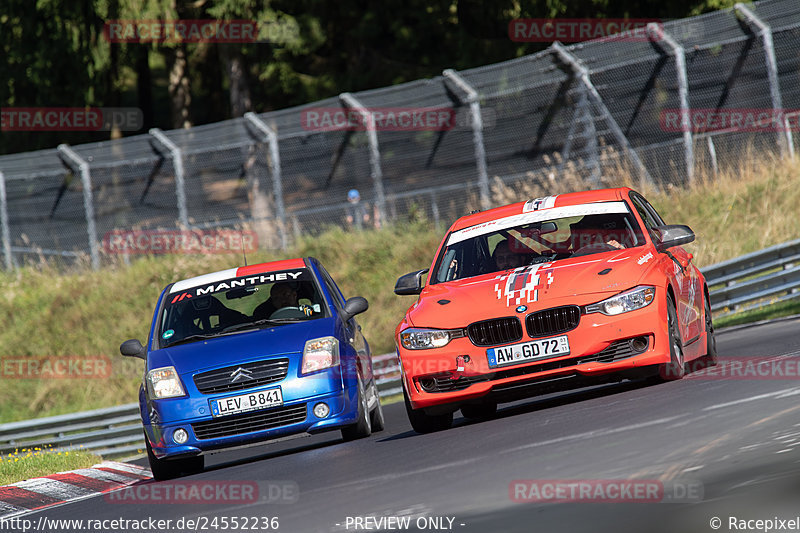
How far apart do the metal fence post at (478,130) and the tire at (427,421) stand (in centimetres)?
1228

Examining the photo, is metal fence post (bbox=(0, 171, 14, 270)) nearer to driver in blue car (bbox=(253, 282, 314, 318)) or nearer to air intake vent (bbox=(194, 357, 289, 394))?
driver in blue car (bbox=(253, 282, 314, 318))

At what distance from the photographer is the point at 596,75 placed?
23.3m

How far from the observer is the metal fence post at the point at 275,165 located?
77.6ft

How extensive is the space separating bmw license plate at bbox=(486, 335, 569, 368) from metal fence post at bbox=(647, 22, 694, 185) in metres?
12.7

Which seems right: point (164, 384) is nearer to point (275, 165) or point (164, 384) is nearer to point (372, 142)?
point (372, 142)

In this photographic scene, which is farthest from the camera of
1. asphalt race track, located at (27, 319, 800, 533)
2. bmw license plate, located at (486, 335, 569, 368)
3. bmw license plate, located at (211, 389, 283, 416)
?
bmw license plate, located at (211, 389, 283, 416)

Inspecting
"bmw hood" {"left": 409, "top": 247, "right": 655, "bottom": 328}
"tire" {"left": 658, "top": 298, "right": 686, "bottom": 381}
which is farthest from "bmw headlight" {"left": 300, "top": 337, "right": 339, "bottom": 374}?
"tire" {"left": 658, "top": 298, "right": 686, "bottom": 381}

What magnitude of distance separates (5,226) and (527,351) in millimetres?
19320

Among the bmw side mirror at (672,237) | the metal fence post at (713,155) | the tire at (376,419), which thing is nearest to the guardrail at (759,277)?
the metal fence post at (713,155)

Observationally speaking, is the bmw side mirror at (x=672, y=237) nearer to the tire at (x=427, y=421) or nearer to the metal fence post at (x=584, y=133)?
the tire at (x=427, y=421)

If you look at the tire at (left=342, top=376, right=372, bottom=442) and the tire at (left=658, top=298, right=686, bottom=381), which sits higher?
the tire at (left=658, top=298, right=686, bottom=381)

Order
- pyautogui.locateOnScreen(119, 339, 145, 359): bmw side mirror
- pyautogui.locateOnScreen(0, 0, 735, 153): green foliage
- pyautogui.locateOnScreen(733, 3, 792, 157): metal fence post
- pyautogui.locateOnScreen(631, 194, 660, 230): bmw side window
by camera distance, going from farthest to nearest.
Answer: pyautogui.locateOnScreen(0, 0, 735, 153): green foliage
pyautogui.locateOnScreen(733, 3, 792, 157): metal fence post
pyautogui.locateOnScreen(119, 339, 145, 359): bmw side mirror
pyautogui.locateOnScreen(631, 194, 660, 230): bmw side window

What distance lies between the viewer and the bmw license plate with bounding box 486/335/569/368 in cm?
919

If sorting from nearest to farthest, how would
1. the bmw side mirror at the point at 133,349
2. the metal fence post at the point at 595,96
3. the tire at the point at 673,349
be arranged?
the tire at the point at 673,349 → the bmw side mirror at the point at 133,349 → the metal fence post at the point at 595,96
